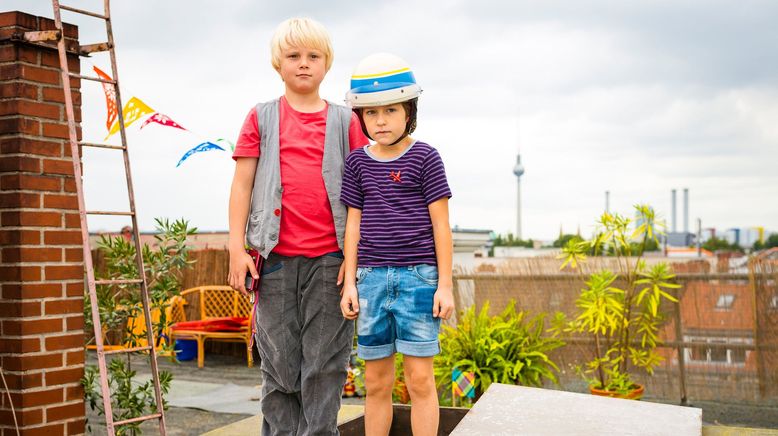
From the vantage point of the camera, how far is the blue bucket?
10.3 meters

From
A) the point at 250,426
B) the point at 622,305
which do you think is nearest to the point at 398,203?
the point at 250,426

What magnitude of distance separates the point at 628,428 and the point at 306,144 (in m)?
1.82

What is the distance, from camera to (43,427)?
11.8 ft

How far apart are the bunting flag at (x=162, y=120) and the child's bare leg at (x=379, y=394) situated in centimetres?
432

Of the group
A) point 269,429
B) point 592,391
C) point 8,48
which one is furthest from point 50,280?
point 592,391

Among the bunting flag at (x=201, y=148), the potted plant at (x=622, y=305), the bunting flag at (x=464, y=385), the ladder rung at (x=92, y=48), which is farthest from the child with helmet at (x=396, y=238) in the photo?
the bunting flag at (x=201, y=148)

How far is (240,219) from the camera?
2.85 meters

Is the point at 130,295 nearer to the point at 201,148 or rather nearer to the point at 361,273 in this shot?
the point at 361,273

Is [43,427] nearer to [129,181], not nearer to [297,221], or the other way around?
[129,181]

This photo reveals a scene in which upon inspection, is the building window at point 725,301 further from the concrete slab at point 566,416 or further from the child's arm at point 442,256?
the child's arm at point 442,256

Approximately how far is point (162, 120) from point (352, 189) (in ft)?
13.9

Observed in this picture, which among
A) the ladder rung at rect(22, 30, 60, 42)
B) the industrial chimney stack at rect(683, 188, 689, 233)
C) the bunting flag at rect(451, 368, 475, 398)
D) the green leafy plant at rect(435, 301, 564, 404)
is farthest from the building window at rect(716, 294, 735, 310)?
the industrial chimney stack at rect(683, 188, 689, 233)

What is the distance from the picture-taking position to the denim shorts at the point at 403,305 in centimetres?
269

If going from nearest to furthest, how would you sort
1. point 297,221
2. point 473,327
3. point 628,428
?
point 297,221
point 628,428
point 473,327
